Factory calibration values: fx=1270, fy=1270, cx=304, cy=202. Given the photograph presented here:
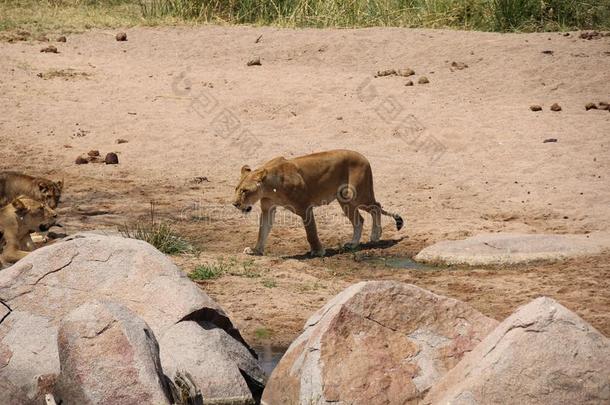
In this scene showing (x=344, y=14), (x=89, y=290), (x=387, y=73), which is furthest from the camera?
(x=344, y=14)

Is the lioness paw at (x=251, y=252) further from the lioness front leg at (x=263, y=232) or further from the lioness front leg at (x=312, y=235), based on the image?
the lioness front leg at (x=312, y=235)

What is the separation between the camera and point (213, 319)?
29.1 ft

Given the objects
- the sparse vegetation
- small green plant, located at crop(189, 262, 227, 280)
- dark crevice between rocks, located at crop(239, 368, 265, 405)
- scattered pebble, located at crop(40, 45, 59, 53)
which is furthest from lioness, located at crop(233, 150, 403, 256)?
the sparse vegetation

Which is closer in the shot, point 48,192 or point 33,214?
point 33,214

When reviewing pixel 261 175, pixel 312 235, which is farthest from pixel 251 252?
pixel 261 175

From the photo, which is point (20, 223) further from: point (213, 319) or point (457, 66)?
point (457, 66)

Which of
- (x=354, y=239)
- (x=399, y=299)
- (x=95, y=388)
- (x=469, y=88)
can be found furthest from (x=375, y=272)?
(x=469, y=88)

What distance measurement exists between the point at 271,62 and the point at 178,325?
37.5 feet

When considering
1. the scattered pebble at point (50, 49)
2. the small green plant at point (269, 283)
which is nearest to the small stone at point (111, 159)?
the scattered pebble at point (50, 49)

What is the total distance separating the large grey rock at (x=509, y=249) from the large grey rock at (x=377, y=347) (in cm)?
346

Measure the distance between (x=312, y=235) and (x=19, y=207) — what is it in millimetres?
2862

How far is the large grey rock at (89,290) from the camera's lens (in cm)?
857

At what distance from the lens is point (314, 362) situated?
8.19 meters

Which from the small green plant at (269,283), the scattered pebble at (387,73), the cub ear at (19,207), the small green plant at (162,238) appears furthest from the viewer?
the scattered pebble at (387,73)
